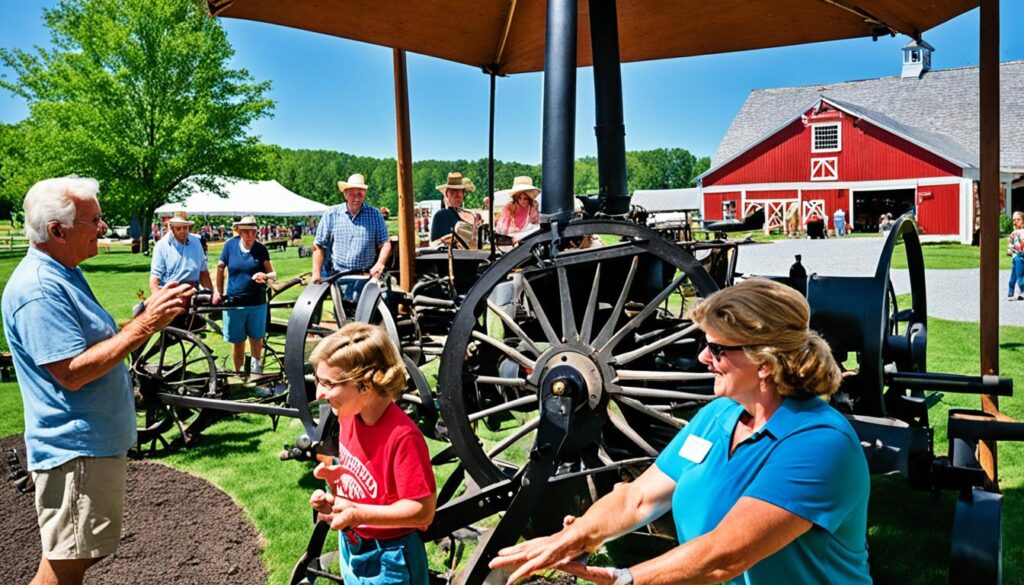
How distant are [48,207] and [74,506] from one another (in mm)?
1137

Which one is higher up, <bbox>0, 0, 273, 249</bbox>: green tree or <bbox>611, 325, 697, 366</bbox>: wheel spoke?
<bbox>0, 0, 273, 249</bbox>: green tree

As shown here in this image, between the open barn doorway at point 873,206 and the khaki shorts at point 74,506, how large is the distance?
39.6 m

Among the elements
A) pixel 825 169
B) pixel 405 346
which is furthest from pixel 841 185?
pixel 405 346

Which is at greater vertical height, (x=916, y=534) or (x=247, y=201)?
(x=247, y=201)

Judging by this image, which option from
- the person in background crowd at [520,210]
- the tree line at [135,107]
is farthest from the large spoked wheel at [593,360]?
the tree line at [135,107]

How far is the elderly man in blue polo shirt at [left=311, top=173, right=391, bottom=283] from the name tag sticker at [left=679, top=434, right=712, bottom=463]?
534 centimetres

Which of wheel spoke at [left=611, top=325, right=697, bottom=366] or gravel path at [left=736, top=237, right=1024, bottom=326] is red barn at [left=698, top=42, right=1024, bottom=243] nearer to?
gravel path at [left=736, top=237, right=1024, bottom=326]

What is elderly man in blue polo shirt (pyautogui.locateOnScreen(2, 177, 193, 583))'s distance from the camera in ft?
9.42

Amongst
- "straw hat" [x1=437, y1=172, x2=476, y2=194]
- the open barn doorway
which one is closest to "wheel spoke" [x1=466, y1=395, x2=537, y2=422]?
"straw hat" [x1=437, y1=172, x2=476, y2=194]

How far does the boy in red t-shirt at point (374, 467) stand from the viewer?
240cm

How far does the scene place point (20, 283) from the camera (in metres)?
2.92

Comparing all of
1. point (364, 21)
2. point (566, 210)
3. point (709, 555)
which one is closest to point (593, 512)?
point (709, 555)

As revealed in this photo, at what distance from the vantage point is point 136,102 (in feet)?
107

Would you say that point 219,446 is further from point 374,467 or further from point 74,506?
point 374,467
